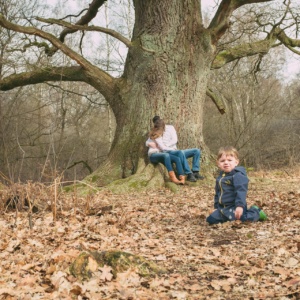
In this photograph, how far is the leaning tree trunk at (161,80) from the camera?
682cm

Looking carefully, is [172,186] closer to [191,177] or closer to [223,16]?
[191,177]

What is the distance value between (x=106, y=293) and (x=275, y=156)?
43.8 feet

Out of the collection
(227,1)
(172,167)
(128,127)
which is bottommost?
(172,167)

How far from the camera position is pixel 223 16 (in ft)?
22.8

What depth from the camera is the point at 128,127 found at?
6.97 metres

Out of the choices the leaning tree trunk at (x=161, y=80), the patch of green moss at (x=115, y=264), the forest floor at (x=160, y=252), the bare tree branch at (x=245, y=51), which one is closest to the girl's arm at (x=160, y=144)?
the leaning tree trunk at (x=161, y=80)

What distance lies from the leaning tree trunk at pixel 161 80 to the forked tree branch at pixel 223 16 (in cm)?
24

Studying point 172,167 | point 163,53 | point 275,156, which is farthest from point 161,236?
point 275,156

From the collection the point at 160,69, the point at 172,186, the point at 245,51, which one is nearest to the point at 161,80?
the point at 160,69

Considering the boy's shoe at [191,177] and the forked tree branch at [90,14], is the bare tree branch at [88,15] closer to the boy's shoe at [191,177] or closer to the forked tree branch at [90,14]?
the forked tree branch at [90,14]

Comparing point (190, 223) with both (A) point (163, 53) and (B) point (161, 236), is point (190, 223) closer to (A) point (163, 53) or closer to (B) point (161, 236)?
(B) point (161, 236)

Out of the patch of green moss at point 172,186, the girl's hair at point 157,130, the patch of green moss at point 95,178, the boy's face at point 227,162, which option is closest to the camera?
the boy's face at point 227,162

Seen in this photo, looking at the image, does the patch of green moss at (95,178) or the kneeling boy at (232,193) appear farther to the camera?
the patch of green moss at (95,178)

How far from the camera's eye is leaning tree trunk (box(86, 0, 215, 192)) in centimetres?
682
